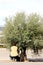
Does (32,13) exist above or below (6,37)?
above

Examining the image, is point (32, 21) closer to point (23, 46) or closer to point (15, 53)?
point (23, 46)

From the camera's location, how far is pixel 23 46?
21.5m

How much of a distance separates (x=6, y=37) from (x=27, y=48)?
6.55 feet

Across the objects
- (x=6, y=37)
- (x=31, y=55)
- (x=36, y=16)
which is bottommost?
(x=31, y=55)

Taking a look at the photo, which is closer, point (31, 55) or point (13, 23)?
point (13, 23)

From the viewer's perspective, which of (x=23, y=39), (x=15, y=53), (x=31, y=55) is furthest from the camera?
(x=31, y=55)

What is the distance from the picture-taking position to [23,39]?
21078mm

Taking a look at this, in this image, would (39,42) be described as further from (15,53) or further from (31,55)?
(15,53)

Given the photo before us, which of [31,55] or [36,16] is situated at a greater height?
[36,16]

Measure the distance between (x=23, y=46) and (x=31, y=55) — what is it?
3.34m

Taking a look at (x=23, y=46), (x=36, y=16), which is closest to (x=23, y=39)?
(x=23, y=46)

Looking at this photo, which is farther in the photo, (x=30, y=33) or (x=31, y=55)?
(x=31, y=55)

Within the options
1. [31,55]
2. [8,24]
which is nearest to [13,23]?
[8,24]

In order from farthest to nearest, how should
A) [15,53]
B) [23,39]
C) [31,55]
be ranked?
[31,55] < [23,39] < [15,53]
